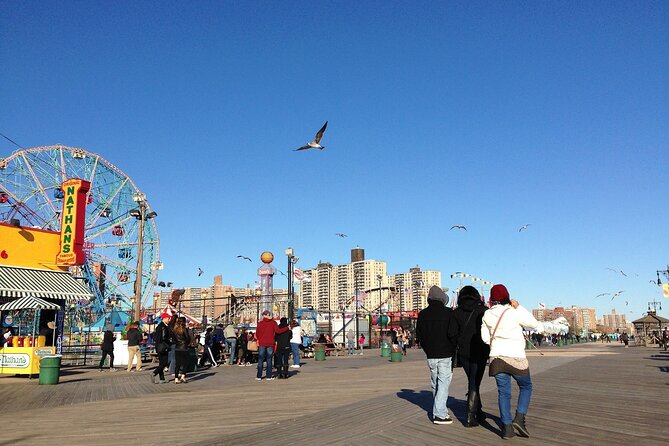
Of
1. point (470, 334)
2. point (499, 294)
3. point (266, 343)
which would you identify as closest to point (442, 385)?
point (470, 334)

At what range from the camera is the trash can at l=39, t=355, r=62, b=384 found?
1507 cm

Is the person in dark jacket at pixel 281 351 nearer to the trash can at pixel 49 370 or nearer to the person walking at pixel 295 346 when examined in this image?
the person walking at pixel 295 346

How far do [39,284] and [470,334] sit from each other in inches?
778

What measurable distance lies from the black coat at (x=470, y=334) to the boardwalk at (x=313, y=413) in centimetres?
93

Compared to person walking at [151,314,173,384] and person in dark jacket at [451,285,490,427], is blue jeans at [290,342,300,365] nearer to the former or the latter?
person walking at [151,314,173,384]

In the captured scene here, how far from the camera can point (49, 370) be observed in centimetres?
1506

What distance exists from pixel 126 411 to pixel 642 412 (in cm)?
826

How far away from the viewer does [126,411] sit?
941 centimetres

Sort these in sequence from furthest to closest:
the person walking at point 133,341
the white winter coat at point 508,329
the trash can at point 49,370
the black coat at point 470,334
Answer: the person walking at point 133,341 → the trash can at point 49,370 → the black coat at point 470,334 → the white winter coat at point 508,329

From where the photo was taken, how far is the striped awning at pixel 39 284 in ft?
67.2

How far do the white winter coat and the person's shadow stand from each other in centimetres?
104

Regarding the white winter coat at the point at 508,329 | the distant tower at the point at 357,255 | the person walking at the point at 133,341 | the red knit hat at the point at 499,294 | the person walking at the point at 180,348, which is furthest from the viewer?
the distant tower at the point at 357,255

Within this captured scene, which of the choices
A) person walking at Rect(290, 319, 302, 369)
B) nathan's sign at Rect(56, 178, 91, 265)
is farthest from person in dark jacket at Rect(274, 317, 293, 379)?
nathan's sign at Rect(56, 178, 91, 265)

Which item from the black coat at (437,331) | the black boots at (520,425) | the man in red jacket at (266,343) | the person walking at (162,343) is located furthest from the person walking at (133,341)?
the black boots at (520,425)
